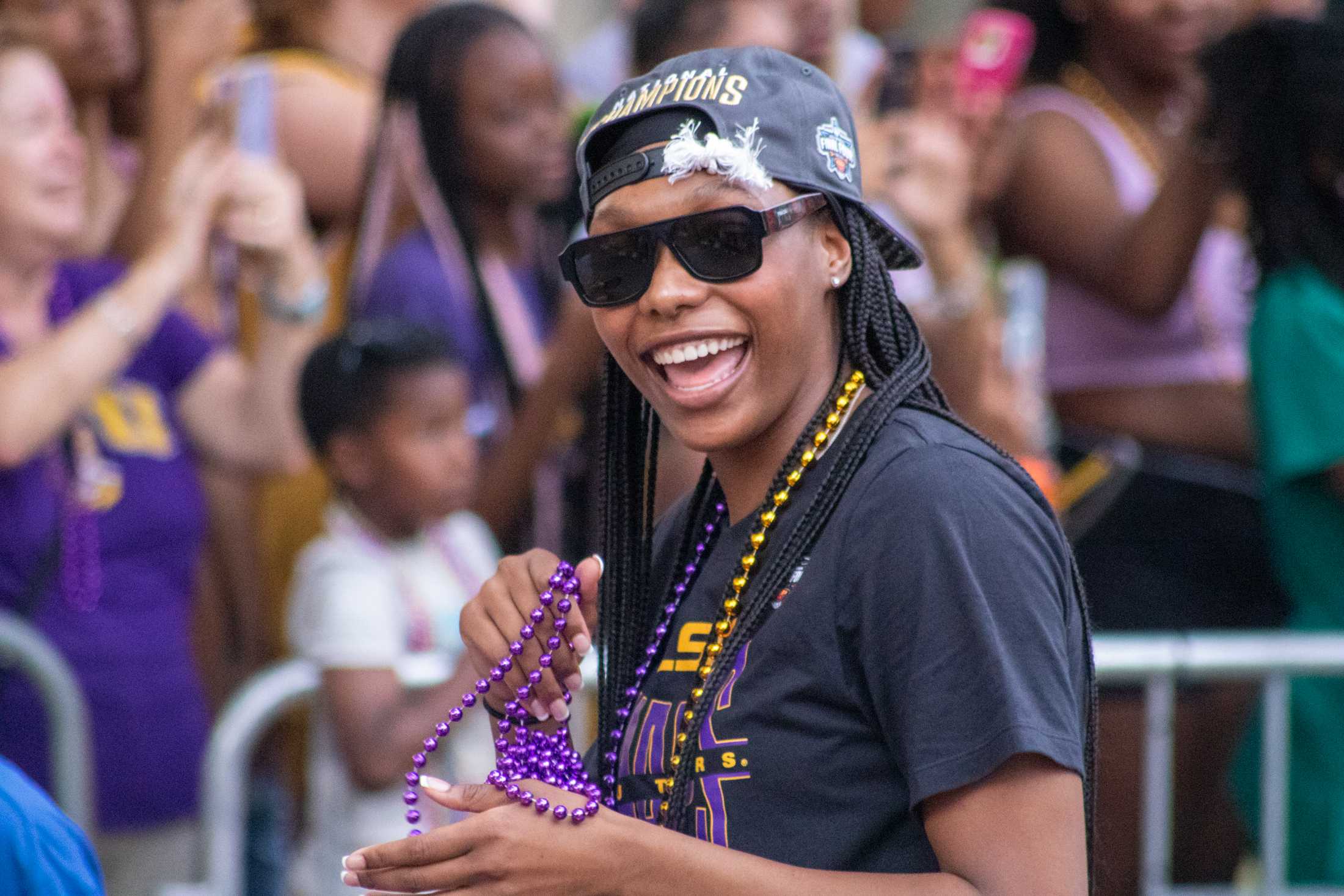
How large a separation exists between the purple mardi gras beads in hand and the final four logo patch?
564 mm

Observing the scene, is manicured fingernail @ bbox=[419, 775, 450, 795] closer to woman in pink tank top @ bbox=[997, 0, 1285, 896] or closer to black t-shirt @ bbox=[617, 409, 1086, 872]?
black t-shirt @ bbox=[617, 409, 1086, 872]

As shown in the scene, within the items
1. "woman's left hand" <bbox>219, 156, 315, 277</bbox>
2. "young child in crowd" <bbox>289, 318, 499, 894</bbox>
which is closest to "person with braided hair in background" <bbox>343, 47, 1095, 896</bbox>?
"young child in crowd" <bbox>289, 318, 499, 894</bbox>

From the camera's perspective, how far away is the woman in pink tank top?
4.41 m

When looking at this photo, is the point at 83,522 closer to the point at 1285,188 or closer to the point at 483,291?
the point at 483,291

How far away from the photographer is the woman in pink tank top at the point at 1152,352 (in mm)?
4406

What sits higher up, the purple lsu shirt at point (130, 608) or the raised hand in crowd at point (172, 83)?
the raised hand in crowd at point (172, 83)

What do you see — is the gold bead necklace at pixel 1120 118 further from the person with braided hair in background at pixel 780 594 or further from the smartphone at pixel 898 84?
the person with braided hair in background at pixel 780 594

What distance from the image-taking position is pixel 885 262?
2203mm

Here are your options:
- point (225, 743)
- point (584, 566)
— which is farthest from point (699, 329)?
point (225, 743)

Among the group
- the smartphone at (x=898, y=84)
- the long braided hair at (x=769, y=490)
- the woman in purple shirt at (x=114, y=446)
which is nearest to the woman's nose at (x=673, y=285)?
the long braided hair at (x=769, y=490)

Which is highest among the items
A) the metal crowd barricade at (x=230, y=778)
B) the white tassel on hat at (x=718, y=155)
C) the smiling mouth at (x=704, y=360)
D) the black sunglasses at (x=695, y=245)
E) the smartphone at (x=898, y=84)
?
the smartphone at (x=898, y=84)

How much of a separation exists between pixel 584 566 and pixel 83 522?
2263mm

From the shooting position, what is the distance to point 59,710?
3535mm

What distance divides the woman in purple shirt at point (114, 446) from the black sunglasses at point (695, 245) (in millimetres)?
2128
